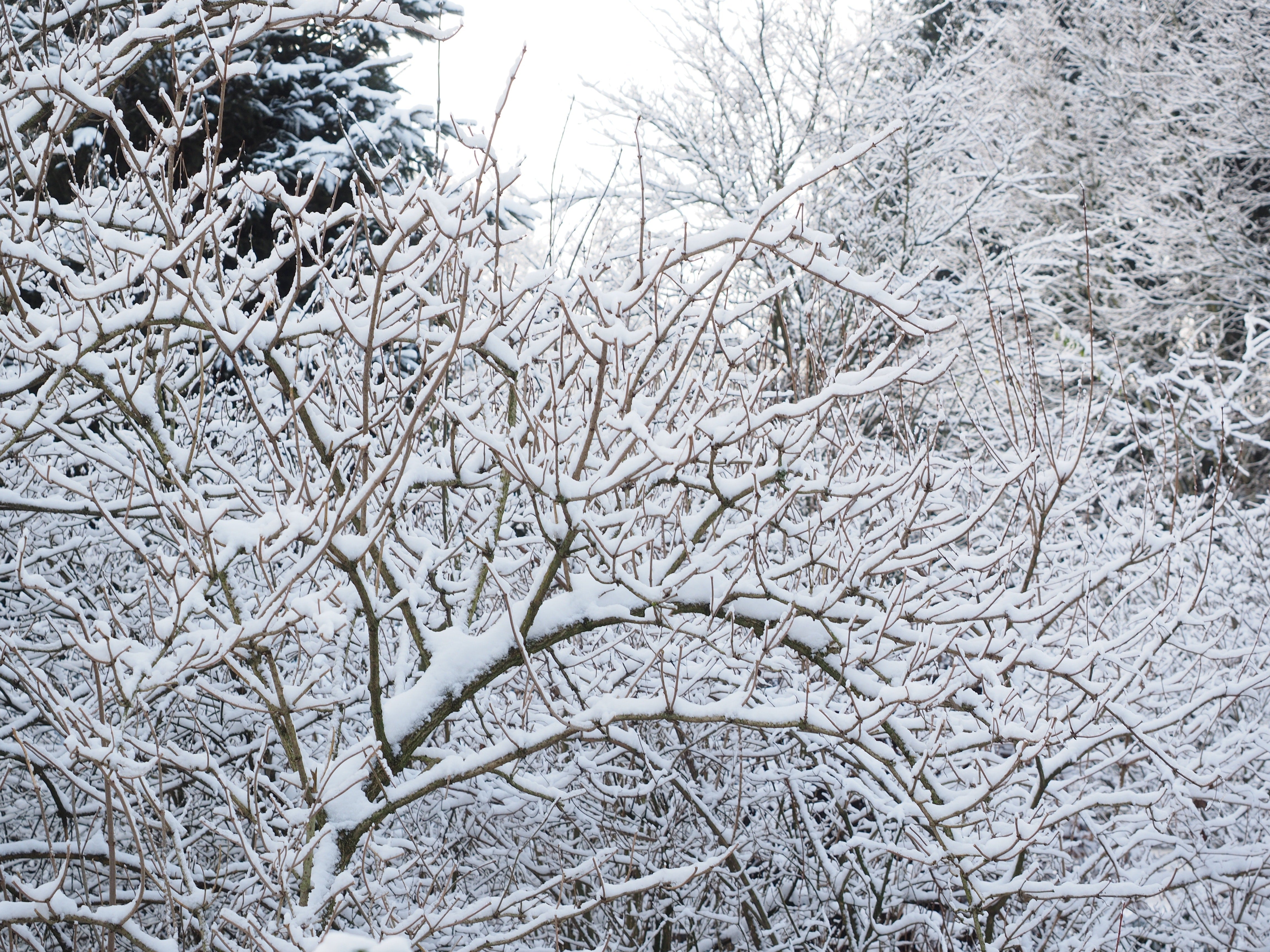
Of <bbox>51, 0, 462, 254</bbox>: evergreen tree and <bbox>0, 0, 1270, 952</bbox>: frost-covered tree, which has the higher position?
<bbox>51, 0, 462, 254</bbox>: evergreen tree

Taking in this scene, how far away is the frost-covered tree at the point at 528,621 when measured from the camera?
2234mm

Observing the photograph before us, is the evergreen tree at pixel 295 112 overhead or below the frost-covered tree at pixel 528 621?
overhead

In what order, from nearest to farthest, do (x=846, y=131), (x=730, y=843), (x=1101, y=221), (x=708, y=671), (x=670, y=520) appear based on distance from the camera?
(x=708, y=671) → (x=730, y=843) → (x=670, y=520) → (x=846, y=131) → (x=1101, y=221)

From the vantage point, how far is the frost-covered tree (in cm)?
223

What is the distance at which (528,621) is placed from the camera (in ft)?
8.07

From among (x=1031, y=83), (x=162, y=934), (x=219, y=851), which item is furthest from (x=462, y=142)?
(x=1031, y=83)

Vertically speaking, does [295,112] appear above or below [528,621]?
above

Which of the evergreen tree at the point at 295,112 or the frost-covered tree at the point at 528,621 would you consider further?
the evergreen tree at the point at 295,112

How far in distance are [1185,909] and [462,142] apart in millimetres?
4258

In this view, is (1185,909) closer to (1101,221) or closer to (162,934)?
(162,934)

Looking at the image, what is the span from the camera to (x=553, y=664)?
3.89 metres

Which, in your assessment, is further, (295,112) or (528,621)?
(295,112)

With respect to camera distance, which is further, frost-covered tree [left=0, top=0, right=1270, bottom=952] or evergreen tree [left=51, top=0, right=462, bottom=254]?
evergreen tree [left=51, top=0, right=462, bottom=254]

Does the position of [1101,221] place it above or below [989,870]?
above
